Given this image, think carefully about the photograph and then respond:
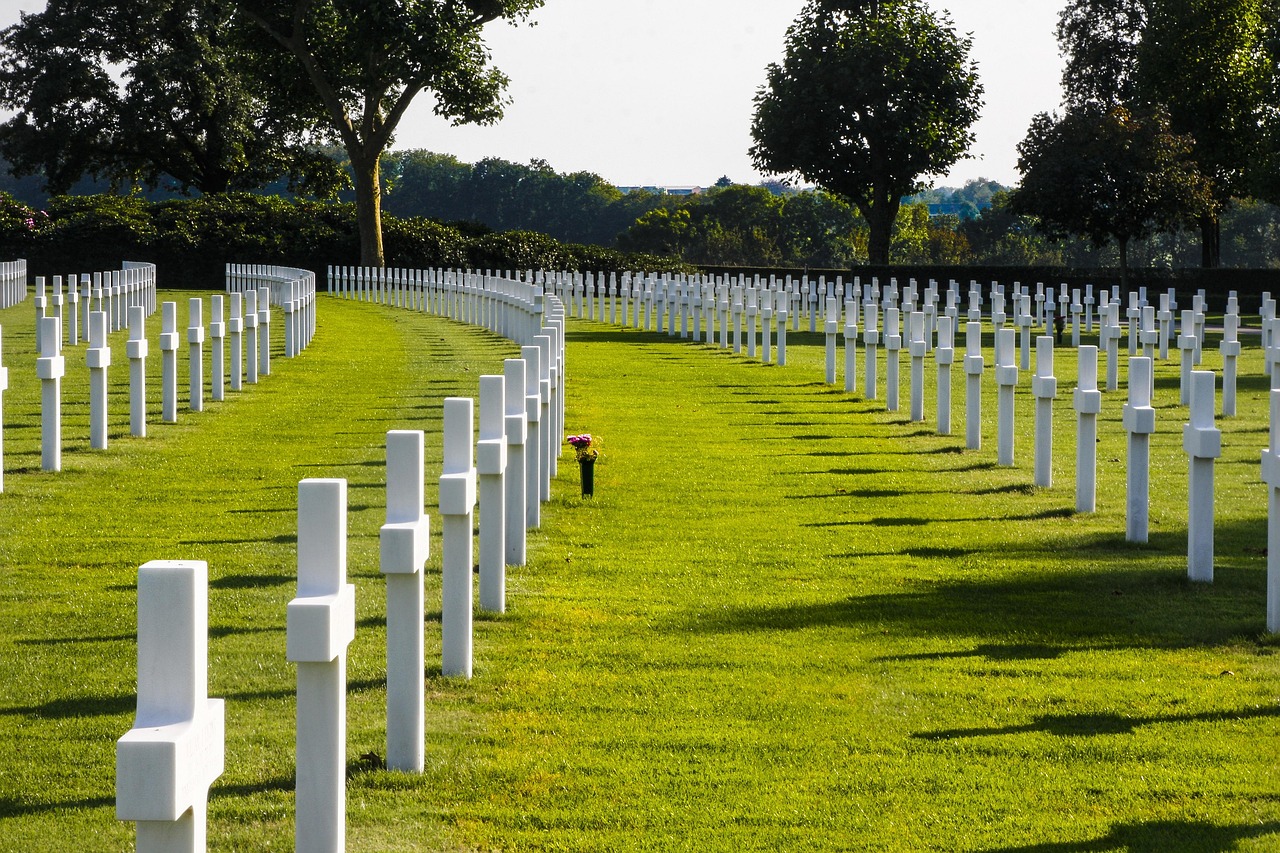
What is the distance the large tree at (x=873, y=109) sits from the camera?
58031 millimetres

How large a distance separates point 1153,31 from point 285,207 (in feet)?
103

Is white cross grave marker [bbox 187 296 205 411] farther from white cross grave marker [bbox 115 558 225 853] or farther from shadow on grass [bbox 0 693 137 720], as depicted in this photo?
white cross grave marker [bbox 115 558 225 853]

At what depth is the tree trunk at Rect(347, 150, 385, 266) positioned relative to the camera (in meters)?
52.9

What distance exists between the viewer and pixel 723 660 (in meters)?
7.20

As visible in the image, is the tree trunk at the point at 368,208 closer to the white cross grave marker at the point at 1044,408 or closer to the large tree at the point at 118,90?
the large tree at the point at 118,90

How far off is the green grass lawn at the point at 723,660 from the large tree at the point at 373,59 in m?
35.9

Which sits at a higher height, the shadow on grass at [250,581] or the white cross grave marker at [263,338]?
the white cross grave marker at [263,338]

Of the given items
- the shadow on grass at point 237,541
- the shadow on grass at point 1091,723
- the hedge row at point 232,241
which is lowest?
the shadow on grass at point 1091,723

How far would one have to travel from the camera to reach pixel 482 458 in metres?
7.04

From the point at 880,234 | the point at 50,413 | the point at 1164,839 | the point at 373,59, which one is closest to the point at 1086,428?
the point at 1164,839

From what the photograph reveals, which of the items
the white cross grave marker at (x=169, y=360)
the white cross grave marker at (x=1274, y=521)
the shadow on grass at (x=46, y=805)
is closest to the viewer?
the shadow on grass at (x=46, y=805)

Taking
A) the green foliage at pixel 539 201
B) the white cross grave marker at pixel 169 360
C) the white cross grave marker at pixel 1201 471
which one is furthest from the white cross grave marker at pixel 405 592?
the green foliage at pixel 539 201

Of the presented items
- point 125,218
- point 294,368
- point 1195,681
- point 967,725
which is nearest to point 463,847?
point 967,725

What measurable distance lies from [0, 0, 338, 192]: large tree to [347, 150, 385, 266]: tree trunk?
25.9 feet
